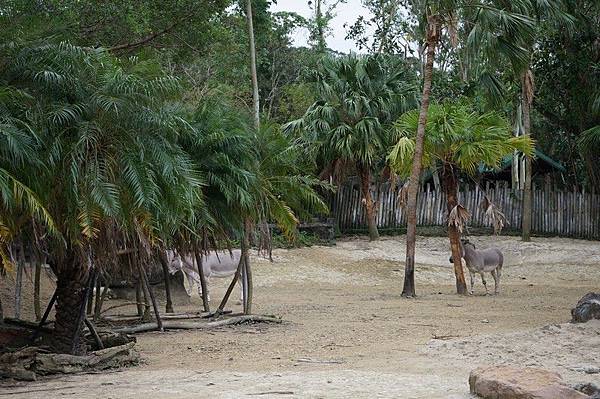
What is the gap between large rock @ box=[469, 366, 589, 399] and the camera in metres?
8.59

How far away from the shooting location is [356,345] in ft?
47.6

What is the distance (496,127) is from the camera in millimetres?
22203

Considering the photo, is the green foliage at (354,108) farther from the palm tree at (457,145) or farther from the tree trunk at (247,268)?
the tree trunk at (247,268)

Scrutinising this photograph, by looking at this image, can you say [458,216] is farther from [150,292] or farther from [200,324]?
[150,292]

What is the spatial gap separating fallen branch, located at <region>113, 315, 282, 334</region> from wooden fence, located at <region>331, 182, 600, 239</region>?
55.0ft

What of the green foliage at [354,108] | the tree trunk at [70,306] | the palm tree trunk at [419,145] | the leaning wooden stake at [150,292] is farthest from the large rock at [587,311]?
the green foliage at [354,108]

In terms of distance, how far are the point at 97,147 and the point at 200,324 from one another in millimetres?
6348

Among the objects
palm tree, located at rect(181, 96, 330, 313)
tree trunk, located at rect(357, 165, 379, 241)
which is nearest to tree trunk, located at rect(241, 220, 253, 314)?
palm tree, located at rect(181, 96, 330, 313)

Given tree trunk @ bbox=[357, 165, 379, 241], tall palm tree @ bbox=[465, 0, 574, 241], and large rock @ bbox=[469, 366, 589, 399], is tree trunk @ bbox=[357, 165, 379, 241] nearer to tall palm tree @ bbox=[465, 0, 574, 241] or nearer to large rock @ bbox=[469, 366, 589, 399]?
tall palm tree @ bbox=[465, 0, 574, 241]

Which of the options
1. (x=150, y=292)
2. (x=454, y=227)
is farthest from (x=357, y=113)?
(x=150, y=292)

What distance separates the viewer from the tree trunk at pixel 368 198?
113ft

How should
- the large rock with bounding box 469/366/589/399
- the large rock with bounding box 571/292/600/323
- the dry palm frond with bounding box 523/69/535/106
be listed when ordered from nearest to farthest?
the large rock with bounding box 469/366/589/399
the large rock with bounding box 571/292/600/323
the dry palm frond with bounding box 523/69/535/106

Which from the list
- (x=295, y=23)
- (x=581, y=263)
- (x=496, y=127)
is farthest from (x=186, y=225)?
(x=295, y=23)

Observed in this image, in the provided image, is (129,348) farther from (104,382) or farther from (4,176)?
(4,176)
